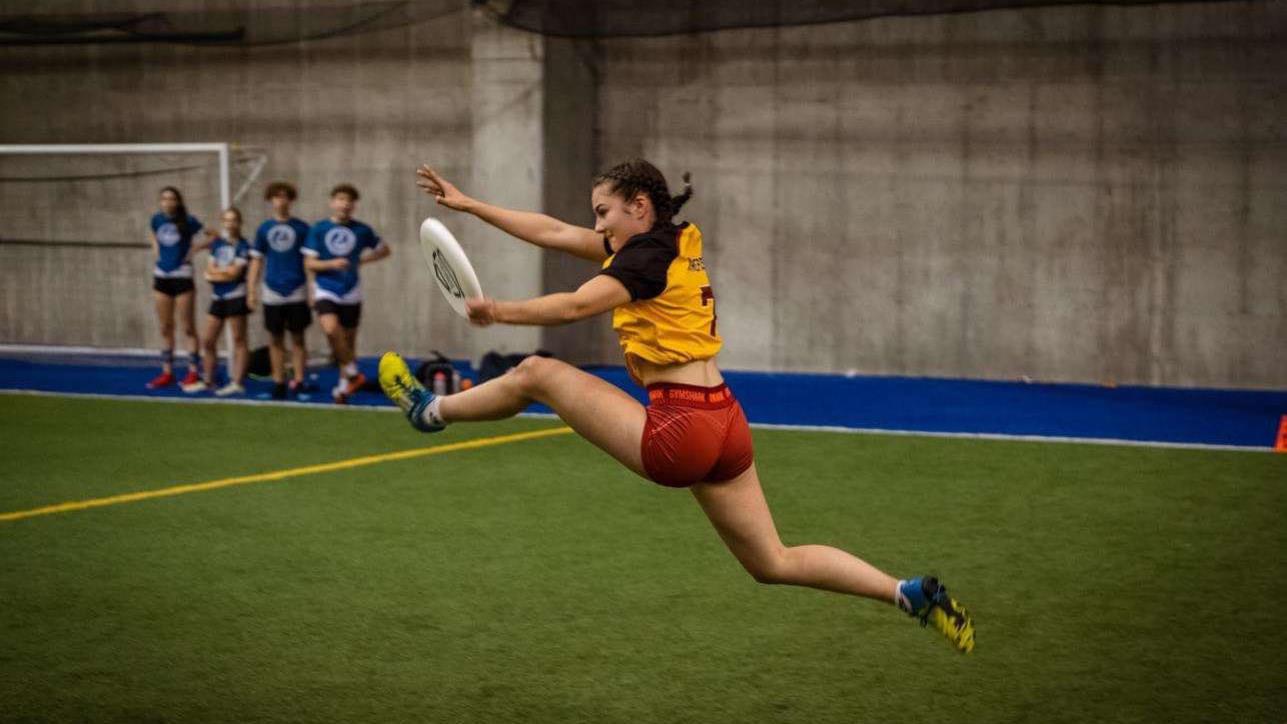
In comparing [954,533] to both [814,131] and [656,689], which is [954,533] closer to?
[656,689]

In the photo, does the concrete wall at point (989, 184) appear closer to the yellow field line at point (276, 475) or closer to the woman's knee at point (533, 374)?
the yellow field line at point (276, 475)

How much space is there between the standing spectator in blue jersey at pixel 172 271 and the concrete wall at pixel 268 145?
2968 millimetres

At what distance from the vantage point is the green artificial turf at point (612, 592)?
5.29 m

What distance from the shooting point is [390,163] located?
1889cm

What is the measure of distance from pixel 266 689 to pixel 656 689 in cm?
139

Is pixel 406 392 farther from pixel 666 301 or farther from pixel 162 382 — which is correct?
pixel 162 382

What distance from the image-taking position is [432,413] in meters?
5.74

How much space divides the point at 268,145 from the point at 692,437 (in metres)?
15.7

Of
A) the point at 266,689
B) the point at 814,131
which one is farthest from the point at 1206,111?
the point at 266,689

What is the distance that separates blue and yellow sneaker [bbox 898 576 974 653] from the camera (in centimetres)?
521

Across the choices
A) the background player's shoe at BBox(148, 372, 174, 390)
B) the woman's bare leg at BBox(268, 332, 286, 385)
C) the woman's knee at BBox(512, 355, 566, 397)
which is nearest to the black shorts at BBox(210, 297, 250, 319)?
the woman's bare leg at BBox(268, 332, 286, 385)

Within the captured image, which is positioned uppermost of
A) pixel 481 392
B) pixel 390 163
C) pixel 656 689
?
pixel 390 163

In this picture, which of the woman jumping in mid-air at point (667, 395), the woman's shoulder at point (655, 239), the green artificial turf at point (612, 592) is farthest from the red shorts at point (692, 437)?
the green artificial turf at point (612, 592)

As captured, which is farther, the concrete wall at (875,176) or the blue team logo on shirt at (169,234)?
the concrete wall at (875,176)
